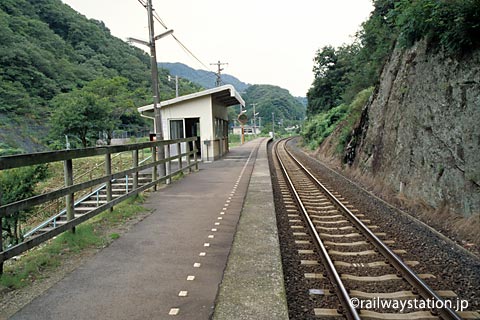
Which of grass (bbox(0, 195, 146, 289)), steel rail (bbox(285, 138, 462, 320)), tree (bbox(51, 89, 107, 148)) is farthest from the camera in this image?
tree (bbox(51, 89, 107, 148))

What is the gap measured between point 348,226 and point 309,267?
7.51 ft

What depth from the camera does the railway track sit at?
3.51 metres

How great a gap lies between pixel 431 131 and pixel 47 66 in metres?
Answer: 53.5

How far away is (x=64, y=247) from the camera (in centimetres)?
489

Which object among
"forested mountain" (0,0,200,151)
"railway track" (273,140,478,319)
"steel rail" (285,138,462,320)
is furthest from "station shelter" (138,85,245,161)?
"forested mountain" (0,0,200,151)

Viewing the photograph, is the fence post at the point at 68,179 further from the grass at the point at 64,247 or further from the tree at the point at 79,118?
the tree at the point at 79,118

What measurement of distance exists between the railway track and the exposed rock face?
1620mm

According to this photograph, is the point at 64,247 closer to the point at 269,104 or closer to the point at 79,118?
the point at 79,118

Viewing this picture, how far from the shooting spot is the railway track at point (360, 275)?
351 cm

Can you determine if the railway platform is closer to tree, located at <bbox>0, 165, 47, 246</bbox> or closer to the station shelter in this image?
tree, located at <bbox>0, 165, 47, 246</bbox>

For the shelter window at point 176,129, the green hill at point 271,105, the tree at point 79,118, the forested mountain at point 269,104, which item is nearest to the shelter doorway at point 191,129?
the shelter window at point 176,129

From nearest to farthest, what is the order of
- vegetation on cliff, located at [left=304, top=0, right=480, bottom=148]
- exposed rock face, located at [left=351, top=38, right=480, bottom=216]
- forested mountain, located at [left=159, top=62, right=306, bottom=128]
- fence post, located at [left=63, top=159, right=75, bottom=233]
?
fence post, located at [left=63, top=159, right=75, bottom=233] → exposed rock face, located at [left=351, top=38, right=480, bottom=216] → vegetation on cliff, located at [left=304, top=0, right=480, bottom=148] → forested mountain, located at [left=159, top=62, right=306, bottom=128]

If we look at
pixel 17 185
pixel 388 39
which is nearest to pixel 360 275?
pixel 17 185

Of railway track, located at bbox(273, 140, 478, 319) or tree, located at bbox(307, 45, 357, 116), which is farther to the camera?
tree, located at bbox(307, 45, 357, 116)
